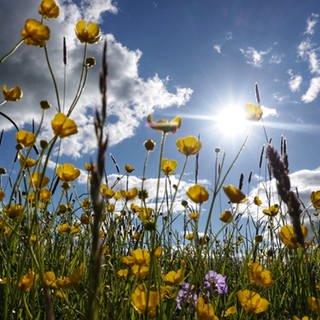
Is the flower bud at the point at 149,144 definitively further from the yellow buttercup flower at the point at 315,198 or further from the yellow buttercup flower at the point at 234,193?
the yellow buttercup flower at the point at 315,198

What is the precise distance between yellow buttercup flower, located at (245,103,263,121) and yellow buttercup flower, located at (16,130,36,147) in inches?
38.5

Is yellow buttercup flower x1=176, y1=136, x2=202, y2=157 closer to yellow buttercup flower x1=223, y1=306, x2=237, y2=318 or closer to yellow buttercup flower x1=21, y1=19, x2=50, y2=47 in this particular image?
yellow buttercup flower x1=223, y1=306, x2=237, y2=318

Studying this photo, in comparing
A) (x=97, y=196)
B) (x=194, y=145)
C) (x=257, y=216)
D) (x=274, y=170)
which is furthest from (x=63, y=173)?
(x=257, y=216)

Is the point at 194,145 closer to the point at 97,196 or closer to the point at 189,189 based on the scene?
the point at 189,189

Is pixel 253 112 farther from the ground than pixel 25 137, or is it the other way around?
pixel 253 112

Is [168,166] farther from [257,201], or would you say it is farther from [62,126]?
[257,201]

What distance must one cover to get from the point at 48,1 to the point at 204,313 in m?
1.70

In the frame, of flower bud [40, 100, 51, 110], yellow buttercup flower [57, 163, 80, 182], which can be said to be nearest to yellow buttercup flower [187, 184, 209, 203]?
yellow buttercup flower [57, 163, 80, 182]

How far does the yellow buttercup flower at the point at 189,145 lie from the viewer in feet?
5.71

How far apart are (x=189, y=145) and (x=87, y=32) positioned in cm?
96

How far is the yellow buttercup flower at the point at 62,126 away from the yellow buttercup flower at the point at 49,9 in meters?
0.88

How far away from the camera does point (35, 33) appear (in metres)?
1.85

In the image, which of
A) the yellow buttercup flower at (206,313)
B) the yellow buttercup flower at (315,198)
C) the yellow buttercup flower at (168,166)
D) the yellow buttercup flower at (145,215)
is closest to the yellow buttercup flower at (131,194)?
the yellow buttercup flower at (145,215)

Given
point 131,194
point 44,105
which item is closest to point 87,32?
point 44,105
